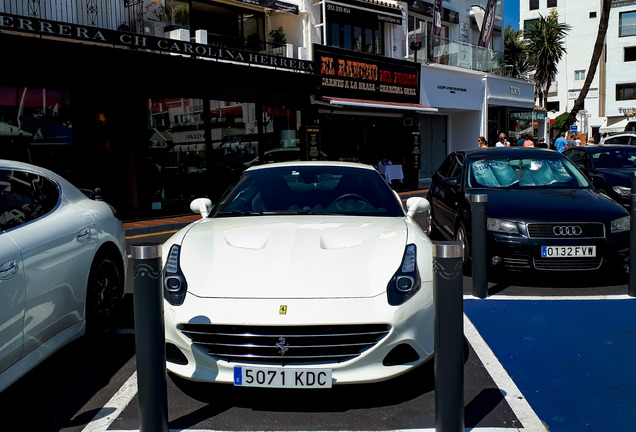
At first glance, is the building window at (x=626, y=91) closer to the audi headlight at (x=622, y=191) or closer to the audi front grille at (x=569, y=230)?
the audi headlight at (x=622, y=191)

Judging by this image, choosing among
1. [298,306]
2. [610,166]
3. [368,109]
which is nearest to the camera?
[298,306]

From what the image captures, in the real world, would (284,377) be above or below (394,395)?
above

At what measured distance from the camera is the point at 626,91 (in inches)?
2249

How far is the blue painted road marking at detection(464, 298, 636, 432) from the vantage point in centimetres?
337

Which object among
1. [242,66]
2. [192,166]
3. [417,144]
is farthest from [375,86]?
[192,166]

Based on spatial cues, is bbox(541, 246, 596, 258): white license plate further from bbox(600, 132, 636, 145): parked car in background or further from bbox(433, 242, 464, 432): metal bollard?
bbox(600, 132, 636, 145): parked car in background

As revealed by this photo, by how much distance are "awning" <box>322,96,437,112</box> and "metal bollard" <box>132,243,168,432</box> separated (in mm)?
16421

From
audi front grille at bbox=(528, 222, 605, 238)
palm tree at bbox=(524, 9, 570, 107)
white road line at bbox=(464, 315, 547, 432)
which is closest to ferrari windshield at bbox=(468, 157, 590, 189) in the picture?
audi front grille at bbox=(528, 222, 605, 238)

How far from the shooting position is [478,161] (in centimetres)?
795

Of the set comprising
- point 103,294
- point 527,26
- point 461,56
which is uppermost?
point 527,26

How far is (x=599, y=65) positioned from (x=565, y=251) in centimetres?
5910

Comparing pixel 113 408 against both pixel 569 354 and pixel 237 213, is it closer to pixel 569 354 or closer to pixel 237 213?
pixel 237 213

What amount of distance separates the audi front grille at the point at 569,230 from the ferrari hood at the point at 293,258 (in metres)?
2.48

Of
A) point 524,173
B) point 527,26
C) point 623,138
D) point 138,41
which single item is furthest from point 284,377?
point 527,26
